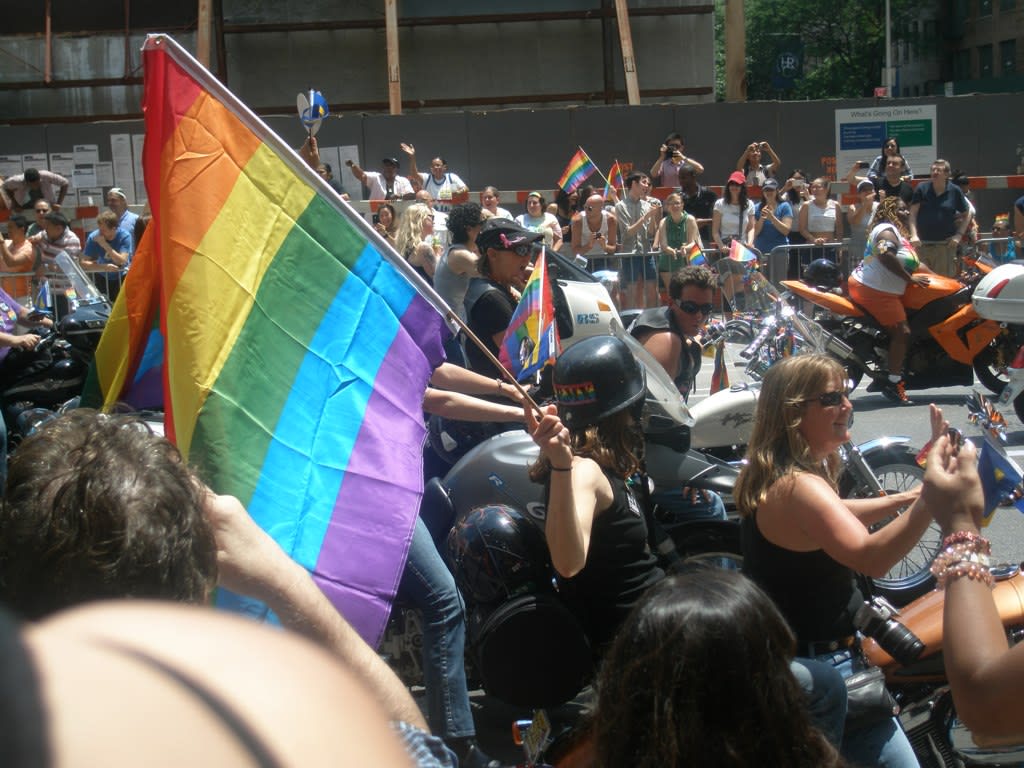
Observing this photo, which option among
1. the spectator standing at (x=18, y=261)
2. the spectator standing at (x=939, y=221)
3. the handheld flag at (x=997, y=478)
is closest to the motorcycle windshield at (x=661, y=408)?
the handheld flag at (x=997, y=478)

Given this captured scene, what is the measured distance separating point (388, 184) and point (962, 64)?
168 ft

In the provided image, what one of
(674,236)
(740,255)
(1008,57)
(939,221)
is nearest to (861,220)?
(939,221)

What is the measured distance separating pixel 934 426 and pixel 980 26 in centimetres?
6009

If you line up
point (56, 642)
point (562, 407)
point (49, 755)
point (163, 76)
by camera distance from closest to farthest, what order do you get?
point (49, 755), point (56, 642), point (163, 76), point (562, 407)

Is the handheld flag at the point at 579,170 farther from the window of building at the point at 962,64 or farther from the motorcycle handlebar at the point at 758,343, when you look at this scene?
the window of building at the point at 962,64

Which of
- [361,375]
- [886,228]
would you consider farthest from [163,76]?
[886,228]

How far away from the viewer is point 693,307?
18.5 feet

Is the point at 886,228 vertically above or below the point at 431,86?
below

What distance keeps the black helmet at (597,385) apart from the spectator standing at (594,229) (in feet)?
33.8

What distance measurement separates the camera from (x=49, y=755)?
0.78 metres

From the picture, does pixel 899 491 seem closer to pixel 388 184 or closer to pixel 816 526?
pixel 816 526

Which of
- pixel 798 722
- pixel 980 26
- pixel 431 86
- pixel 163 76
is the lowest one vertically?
pixel 798 722

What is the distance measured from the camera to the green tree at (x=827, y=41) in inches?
2349

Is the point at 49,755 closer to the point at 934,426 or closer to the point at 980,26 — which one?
the point at 934,426
